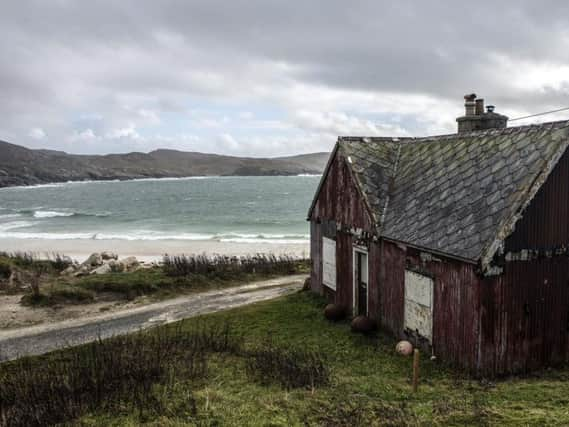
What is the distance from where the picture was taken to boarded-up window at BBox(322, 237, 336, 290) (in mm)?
18417

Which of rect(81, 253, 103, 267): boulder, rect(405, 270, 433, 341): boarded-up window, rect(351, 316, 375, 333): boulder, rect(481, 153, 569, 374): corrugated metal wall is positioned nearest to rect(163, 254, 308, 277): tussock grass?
rect(81, 253, 103, 267): boulder

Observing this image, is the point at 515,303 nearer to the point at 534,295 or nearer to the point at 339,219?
the point at 534,295

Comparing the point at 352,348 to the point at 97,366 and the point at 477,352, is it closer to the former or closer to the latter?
the point at 477,352

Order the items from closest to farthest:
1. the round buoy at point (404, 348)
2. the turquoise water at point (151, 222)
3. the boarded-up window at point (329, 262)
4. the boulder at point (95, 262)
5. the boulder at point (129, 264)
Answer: the round buoy at point (404, 348), the boarded-up window at point (329, 262), the boulder at point (129, 264), the boulder at point (95, 262), the turquoise water at point (151, 222)

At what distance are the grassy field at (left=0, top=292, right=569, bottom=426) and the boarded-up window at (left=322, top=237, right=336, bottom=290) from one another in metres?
3.66

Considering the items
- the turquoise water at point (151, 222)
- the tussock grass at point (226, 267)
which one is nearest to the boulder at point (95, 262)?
the tussock grass at point (226, 267)

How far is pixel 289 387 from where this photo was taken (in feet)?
33.3

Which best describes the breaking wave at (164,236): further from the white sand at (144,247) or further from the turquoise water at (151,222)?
the white sand at (144,247)

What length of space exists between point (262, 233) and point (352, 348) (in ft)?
144

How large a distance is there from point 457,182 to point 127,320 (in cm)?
1428

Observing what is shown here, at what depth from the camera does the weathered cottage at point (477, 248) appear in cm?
1094

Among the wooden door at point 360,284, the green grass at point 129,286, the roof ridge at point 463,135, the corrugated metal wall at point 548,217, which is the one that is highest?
the roof ridge at point 463,135

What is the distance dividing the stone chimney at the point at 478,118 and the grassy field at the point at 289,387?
28.4 feet

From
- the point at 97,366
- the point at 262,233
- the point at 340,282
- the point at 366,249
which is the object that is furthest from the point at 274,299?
the point at 262,233
